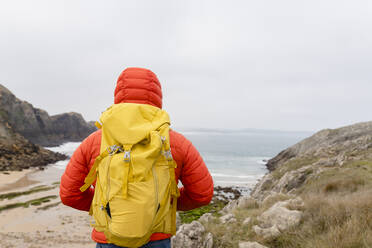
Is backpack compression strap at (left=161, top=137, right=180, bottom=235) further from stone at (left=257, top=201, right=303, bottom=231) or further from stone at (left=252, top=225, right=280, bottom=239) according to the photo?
stone at (left=257, top=201, right=303, bottom=231)

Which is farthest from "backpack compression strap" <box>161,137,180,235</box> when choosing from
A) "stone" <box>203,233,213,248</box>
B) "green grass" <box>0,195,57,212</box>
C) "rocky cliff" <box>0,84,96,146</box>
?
"rocky cliff" <box>0,84,96,146</box>

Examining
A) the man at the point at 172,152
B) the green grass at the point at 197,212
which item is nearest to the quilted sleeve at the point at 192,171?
the man at the point at 172,152

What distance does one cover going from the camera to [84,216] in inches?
558

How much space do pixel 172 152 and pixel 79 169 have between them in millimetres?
848

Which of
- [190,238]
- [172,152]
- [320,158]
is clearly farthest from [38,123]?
[172,152]

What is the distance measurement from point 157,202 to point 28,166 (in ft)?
126

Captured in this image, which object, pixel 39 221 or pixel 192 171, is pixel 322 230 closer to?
pixel 192 171

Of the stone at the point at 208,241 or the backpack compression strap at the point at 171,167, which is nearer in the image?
the backpack compression strap at the point at 171,167

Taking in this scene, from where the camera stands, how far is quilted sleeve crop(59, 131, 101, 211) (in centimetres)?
183

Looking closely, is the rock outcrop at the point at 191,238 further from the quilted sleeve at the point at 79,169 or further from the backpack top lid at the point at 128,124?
the backpack top lid at the point at 128,124

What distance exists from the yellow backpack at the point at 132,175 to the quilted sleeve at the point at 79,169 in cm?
22

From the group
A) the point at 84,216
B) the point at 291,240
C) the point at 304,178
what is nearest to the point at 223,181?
the point at 304,178

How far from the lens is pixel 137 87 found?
187 centimetres

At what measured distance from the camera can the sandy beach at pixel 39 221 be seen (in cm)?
1021
